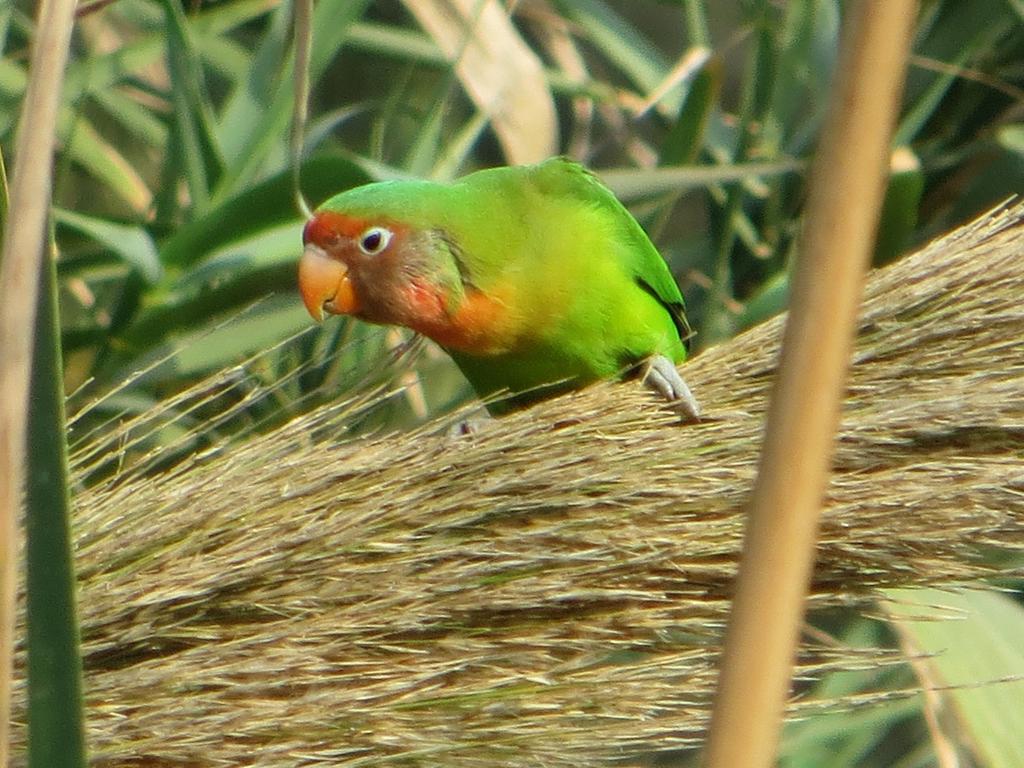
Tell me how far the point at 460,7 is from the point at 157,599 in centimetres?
166

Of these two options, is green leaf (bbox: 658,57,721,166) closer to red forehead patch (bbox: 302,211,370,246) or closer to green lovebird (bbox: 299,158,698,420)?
green lovebird (bbox: 299,158,698,420)

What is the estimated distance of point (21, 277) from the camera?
0.79 meters

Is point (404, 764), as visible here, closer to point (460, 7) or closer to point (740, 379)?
point (740, 379)

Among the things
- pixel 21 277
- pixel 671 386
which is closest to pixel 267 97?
pixel 671 386

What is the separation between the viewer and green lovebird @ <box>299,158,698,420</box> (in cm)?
191

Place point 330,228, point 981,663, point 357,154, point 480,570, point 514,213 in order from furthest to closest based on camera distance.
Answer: point 357,154
point 514,213
point 330,228
point 981,663
point 480,570

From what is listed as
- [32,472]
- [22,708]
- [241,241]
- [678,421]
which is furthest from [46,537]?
[241,241]

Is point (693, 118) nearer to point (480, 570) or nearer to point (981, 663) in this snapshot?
Answer: point (981, 663)

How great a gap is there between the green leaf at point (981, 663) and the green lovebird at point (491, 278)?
464mm

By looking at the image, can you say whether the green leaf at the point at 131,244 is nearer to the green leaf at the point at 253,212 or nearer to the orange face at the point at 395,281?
the green leaf at the point at 253,212

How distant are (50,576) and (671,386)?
2.98ft

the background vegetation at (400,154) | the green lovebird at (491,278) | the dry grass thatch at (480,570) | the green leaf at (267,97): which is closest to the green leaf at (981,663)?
the dry grass thatch at (480,570)

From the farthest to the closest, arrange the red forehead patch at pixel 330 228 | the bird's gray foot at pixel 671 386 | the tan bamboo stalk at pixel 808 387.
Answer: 1. the red forehead patch at pixel 330 228
2. the bird's gray foot at pixel 671 386
3. the tan bamboo stalk at pixel 808 387

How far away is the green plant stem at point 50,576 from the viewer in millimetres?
803
